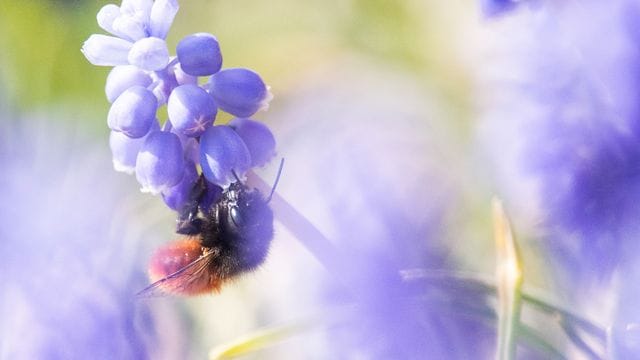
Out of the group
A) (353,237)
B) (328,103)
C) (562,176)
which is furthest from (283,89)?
(562,176)

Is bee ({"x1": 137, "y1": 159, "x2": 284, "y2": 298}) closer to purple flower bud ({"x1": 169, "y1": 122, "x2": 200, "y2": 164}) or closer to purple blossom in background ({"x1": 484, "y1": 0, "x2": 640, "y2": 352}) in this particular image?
purple flower bud ({"x1": 169, "y1": 122, "x2": 200, "y2": 164})

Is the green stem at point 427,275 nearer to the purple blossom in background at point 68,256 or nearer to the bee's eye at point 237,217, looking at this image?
the bee's eye at point 237,217

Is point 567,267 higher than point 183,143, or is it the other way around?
point 567,267

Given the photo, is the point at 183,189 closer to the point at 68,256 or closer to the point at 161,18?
the point at 161,18

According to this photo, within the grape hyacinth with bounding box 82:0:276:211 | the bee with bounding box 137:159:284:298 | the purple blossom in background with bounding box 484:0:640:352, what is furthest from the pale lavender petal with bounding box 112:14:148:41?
the purple blossom in background with bounding box 484:0:640:352

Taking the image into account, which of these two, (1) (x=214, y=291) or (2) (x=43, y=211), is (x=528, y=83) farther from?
(2) (x=43, y=211)
